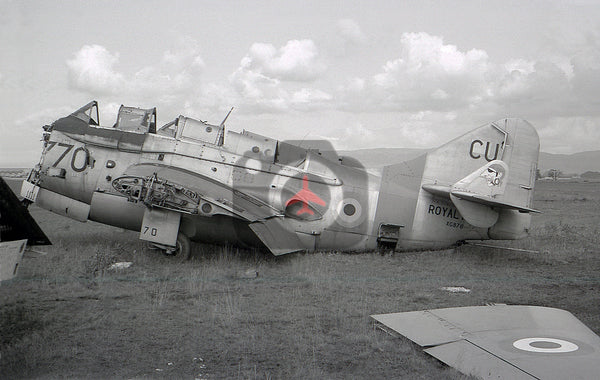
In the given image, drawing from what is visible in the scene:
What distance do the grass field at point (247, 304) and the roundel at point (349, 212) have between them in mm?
813

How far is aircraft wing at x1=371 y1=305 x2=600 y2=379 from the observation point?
14.9 feet

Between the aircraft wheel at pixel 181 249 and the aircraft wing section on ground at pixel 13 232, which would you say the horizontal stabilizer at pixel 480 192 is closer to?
the aircraft wheel at pixel 181 249

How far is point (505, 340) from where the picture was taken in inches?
211

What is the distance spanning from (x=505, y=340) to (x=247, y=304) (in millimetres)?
3664

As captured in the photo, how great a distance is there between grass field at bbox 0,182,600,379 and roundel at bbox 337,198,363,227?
0.81 m

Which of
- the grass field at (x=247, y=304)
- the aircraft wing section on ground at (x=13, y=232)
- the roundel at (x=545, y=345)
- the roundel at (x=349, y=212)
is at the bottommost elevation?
the grass field at (x=247, y=304)

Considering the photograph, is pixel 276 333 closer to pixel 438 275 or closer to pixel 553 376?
pixel 553 376

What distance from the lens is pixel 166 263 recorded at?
9.99 metres

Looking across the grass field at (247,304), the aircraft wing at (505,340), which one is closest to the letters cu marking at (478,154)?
the grass field at (247,304)

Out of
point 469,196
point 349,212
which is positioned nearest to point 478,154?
point 469,196

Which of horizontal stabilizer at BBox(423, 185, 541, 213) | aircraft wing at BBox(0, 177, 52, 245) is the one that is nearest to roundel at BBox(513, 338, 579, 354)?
horizontal stabilizer at BBox(423, 185, 541, 213)

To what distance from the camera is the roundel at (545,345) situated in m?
5.07

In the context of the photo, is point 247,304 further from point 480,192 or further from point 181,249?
point 480,192

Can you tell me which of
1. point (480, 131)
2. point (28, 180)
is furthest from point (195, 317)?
point (480, 131)
